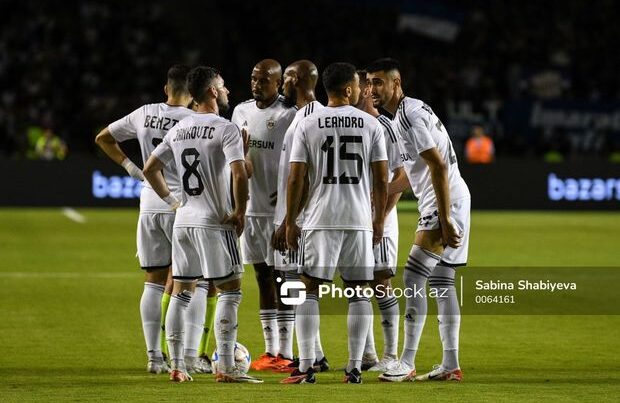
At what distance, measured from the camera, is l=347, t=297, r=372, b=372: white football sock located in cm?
815

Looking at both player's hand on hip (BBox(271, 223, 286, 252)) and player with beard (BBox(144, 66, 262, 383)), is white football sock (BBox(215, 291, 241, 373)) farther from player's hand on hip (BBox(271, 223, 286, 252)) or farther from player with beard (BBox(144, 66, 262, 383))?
player's hand on hip (BBox(271, 223, 286, 252))

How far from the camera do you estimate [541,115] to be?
105ft

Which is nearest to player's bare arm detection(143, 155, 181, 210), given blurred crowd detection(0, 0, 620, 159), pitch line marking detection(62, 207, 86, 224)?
pitch line marking detection(62, 207, 86, 224)

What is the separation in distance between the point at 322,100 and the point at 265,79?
1993 cm

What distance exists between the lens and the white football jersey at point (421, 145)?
8375mm

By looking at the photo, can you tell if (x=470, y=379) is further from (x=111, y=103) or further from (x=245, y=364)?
(x=111, y=103)

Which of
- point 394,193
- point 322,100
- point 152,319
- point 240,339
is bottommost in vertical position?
point 240,339

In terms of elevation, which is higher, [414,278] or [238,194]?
[238,194]

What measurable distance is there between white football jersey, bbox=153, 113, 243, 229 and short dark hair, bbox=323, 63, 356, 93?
70 cm

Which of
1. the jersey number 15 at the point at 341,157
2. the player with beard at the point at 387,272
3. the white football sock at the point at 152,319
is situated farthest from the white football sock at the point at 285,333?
the jersey number 15 at the point at 341,157

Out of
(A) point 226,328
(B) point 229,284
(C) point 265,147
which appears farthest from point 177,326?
(C) point 265,147

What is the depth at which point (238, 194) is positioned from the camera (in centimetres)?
821

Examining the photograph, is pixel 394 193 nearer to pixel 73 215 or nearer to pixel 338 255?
pixel 338 255

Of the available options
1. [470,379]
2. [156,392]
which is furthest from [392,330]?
[156,392]
